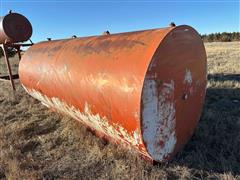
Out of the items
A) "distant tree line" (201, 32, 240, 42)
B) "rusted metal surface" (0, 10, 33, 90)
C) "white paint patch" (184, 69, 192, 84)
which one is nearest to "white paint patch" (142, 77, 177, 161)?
"white paint patch" (184, 69, 192, 84)

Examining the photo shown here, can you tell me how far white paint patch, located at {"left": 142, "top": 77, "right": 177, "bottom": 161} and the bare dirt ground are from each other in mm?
Answer: 269

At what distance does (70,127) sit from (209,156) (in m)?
2.06

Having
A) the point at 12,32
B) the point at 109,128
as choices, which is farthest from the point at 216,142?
the point at 12,32

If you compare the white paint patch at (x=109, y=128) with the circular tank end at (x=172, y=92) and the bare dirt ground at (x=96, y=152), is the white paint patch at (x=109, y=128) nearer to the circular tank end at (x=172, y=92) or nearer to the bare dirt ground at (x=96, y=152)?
the circular tank end at (x=172, y=92)

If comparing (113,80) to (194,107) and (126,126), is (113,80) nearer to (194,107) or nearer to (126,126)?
(126,126)

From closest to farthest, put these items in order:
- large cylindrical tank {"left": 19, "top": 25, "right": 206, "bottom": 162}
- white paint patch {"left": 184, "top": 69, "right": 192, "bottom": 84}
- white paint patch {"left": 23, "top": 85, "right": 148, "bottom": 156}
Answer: large cylindrical tank {"left": 19, "top": 25, "right": 206, "bottom": 162} < white paint patch {"left": 23, "top": 85, "right": 148, "bottom": 156} < white paint patch {"left": 184, "top": 69, "right": 192, "bottom": 84}

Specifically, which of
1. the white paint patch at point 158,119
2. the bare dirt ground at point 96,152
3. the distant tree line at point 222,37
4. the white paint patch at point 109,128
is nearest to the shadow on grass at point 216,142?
the bare dirt ground at point 96,152

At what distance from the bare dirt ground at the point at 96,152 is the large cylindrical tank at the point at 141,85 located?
0.72 ft

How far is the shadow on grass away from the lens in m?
2.73

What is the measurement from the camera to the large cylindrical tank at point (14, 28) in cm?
639

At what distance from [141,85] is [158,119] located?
464 millimetres

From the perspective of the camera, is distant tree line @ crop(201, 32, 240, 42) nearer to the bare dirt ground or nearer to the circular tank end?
the bare dirt ground

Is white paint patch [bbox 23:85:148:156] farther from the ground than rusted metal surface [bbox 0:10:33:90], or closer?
closer

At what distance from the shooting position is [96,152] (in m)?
3.14
